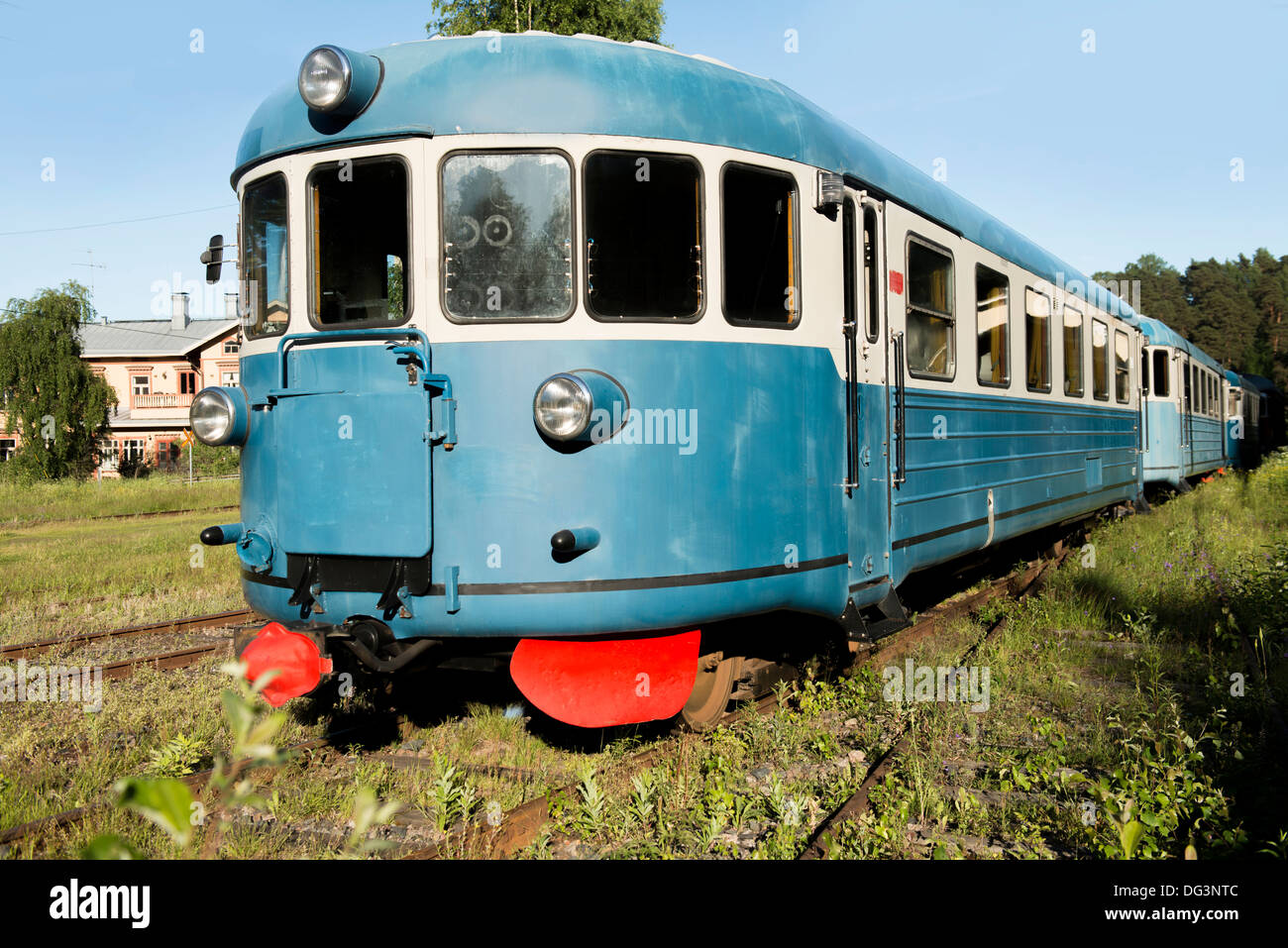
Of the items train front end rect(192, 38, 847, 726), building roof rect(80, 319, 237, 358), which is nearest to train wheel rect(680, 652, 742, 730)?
train front end rect(192, 38, 847, 726)

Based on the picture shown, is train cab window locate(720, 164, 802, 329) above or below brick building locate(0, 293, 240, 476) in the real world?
below

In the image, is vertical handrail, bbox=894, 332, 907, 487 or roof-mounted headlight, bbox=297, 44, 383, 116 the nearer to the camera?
roof-mounted headlight, bbox=297, 44, 383, 116

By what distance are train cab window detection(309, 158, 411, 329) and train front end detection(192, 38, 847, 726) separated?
0.04 feet

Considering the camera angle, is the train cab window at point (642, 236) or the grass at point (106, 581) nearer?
the train cab window at point (642, 236)

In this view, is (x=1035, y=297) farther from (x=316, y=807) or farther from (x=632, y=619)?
(x=316, y=807)

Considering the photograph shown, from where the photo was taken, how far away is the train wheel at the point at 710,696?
16.2 feet

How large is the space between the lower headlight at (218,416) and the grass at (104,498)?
61.4 ft

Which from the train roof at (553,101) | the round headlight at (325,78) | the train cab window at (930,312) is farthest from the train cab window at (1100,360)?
the round headlight at (325,78)

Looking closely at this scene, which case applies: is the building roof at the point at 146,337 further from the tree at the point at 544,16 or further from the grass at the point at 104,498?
the tree at the point at 544,16

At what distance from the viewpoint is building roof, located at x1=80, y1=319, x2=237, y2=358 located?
1857 inches

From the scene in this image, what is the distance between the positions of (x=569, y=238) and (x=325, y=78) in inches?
49.1

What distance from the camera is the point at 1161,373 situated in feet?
48.1

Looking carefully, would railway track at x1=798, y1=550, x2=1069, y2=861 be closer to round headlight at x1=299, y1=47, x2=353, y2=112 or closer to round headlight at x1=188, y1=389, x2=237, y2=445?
round headlight at x1=188, y1=389, x2=237, y2=445
